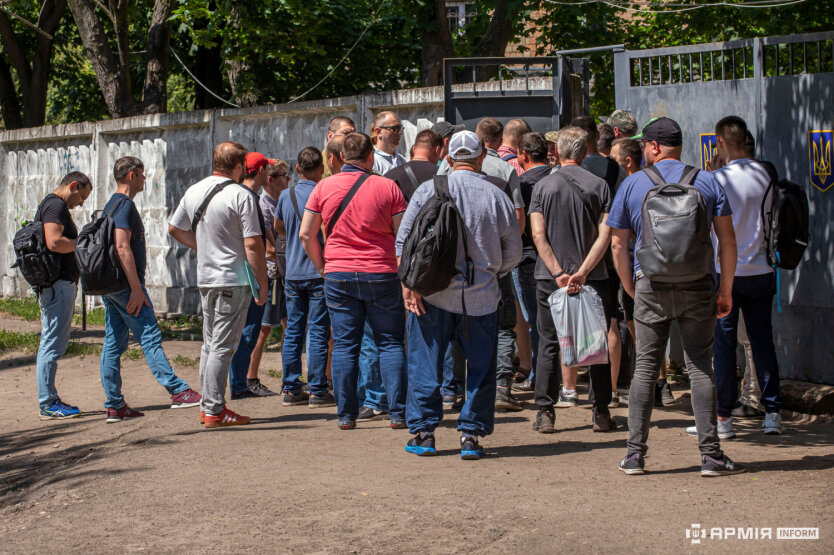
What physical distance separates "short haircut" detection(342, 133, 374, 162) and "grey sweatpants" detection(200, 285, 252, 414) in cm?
119

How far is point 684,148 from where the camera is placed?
8703mm

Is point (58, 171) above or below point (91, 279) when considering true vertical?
above

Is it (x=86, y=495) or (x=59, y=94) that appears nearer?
(x=86, y=495)

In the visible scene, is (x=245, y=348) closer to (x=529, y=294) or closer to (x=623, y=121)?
(x=529, y=294)

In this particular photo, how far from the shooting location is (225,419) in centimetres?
738

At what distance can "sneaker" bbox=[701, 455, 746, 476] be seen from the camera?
5547 mm

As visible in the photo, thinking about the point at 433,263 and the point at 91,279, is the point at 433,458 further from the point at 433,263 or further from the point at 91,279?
the point at 91,279

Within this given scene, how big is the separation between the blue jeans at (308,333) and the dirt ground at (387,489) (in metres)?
0.32

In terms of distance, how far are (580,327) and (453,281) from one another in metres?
0.98

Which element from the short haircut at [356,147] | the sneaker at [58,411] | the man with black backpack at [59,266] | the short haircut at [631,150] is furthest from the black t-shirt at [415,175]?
the sneaker at [58,411]

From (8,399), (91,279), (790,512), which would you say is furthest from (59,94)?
(790,512)

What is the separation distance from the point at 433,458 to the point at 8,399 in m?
4.99

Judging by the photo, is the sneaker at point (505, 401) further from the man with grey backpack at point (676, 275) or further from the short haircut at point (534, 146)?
the man with grey backpack at point (676, 275)

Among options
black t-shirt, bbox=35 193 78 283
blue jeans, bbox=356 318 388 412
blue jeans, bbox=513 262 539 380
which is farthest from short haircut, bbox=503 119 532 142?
black t-shirt, bbox=35 193 78 283
